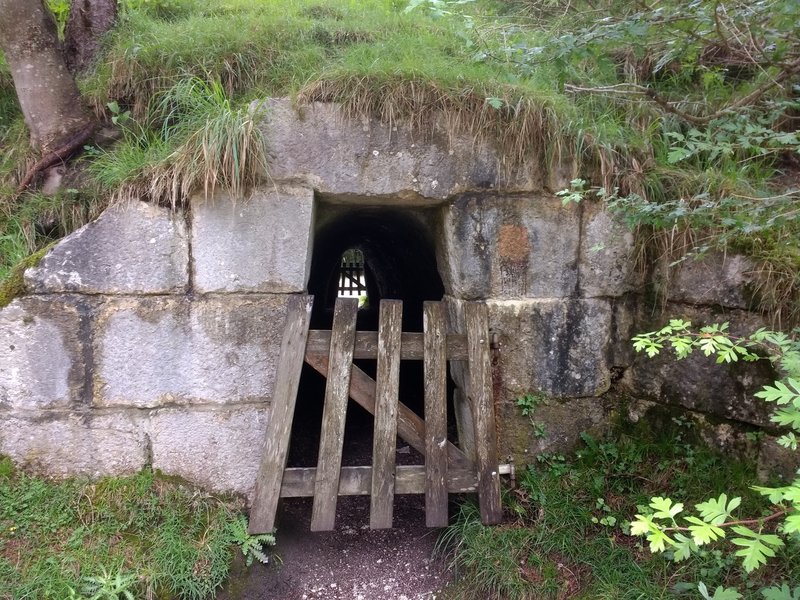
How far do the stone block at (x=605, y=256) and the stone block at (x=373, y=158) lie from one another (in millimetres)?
428

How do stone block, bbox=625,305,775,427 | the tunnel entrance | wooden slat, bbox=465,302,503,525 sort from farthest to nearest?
the tunnel entrance < wooden slat, bbox=465,302,503,525 < stone block, bbox=625,305,775,427

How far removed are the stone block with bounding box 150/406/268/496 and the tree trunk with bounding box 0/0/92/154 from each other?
1.67 m

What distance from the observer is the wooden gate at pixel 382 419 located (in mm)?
2584

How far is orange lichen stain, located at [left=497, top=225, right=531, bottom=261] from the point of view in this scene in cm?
284

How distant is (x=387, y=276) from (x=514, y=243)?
4.41 m

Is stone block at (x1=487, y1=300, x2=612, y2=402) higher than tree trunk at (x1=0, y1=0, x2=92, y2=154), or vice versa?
tree trunk at (x1=0, y1=0, x2=92, y2=154)

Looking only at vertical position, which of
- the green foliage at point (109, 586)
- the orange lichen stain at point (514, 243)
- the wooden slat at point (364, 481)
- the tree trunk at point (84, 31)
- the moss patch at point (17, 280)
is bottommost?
the green foliage at point (109, 586)

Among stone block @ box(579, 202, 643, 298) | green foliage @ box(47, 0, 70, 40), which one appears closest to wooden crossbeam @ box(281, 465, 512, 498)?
stone block @ box(579, 202, 643, 298)

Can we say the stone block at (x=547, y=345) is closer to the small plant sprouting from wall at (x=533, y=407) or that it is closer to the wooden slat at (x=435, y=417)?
the small plant sprouting from wall at (x=533, y=407)

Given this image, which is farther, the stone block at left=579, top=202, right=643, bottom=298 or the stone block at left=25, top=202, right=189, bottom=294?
the stone block at left=579, top=202, right=643, bottom=298

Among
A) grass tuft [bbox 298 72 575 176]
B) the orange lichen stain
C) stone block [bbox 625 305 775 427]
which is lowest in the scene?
stone block [bbox 625 305 775 427]

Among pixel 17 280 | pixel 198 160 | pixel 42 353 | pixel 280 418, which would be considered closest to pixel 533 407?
pixel 280 418

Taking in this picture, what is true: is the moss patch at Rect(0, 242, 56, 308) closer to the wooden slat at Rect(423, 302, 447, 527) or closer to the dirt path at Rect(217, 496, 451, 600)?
the dirt path at Rect(217, 496, 451, 600)

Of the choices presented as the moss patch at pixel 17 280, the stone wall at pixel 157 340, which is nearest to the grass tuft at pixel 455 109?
the stone wall at pixel 157 340
